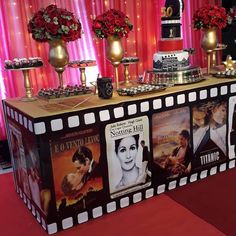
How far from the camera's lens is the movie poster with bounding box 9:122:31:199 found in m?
1.96

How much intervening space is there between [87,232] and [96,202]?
172 mm

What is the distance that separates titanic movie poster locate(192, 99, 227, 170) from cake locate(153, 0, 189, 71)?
33 cm

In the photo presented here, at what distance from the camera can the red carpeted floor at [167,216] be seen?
174cm

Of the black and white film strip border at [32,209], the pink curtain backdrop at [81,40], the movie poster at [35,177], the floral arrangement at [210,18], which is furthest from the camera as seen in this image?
the pink curtain backdrop at [81,40]

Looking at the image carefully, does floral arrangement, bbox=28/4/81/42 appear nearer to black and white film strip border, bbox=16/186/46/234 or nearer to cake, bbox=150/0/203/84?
cake, bbox=150/0/203/84

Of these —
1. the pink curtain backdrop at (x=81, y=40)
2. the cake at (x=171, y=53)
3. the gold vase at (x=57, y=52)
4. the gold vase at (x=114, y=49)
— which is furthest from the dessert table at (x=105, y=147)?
the pink curtain backdrop at (x=81, y=40)

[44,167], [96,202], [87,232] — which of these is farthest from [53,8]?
[87,232]

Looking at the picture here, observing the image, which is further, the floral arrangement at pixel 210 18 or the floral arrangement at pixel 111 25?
the floral arrangement at pixel 210 18

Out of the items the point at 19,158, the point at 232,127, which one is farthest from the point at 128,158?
the point at 232,127

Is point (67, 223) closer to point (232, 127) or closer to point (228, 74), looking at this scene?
point (232, 127)

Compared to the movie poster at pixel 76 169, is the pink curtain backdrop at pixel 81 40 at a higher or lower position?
higher

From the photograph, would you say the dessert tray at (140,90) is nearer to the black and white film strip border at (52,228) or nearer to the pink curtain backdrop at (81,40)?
the black and white film strip border at (52,228)

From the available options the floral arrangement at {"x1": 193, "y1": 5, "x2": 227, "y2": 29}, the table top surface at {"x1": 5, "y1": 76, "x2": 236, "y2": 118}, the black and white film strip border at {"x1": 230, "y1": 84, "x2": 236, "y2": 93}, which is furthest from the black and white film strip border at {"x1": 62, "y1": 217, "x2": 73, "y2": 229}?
the floral arrangement at {"x1": 193, "y1": 5, "x2": 227, "y2": 29}

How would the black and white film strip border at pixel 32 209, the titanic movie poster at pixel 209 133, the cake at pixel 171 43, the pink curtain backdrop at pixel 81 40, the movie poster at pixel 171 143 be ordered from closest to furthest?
1. the black and white film strip border at pixel 32 209
2. the movie poster at pixel 171 143
3. the titanic movie poster at pixel 209 133
4. the cake at pixel 171 43
5. the pink curtain backdrop at pixel 81 40
